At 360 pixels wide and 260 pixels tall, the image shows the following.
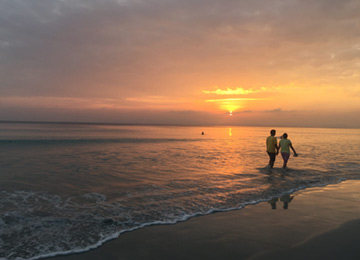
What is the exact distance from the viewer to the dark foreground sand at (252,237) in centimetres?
449

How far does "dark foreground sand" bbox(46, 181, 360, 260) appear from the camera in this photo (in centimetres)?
449

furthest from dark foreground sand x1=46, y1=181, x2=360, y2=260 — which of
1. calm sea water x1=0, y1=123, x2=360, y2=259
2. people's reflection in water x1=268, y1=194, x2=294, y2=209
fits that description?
calm sea water x1=0, y1=123, x2=360, y2=259

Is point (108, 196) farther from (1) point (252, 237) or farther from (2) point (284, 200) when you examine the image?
(2) point (284, 200)

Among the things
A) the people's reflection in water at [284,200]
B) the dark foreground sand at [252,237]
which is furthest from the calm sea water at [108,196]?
the dark foreground sand at [252,237]

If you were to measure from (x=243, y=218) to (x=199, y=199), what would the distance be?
6.71ft

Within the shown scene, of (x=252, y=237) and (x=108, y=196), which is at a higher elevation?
(x=252, y=237)

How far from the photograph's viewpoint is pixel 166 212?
6.88 meters

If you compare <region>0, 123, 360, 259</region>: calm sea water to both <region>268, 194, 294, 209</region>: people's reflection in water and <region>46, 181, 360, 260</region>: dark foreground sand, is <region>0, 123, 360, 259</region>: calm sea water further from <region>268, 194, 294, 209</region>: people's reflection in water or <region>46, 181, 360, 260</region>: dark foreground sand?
<region>46, 181, 360, 260</region>: dark foreground sand

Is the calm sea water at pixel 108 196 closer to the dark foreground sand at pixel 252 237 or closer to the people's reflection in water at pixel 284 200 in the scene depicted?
the people's reflection in water at pixel 284 200

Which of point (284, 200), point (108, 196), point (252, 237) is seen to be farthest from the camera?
point (108, 196)

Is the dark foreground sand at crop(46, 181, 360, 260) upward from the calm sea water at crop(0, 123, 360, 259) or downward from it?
upward

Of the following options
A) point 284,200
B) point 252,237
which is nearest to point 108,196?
point 252,237

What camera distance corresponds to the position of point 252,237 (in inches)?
206

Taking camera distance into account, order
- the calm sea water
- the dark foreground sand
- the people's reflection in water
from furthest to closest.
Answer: the people's reflection in water, the calm sea water, the dark foreground sand
